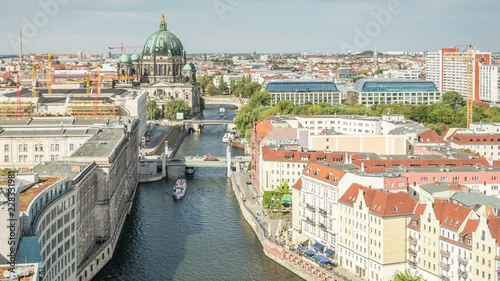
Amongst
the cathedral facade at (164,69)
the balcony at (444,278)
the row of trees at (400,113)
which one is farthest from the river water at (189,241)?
the cathedral facade at (164,69)

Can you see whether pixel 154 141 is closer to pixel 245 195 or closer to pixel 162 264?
pixel 245 195

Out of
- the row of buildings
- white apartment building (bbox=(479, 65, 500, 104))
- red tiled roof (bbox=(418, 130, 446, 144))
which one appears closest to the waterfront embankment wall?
the row of buildings

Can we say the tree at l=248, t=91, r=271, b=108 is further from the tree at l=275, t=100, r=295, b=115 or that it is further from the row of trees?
the tree at l=275, t=100, r=295, b=115

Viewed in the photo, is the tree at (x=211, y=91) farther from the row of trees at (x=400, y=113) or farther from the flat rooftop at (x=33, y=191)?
the flat rooftop at (x=33, y=191)

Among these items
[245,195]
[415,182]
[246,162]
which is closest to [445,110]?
[246,162]

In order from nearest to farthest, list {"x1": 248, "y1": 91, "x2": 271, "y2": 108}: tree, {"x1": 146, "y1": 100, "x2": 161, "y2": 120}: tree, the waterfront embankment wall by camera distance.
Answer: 1. the waterfront embankment wall
2. {"x1": 248, "y1": 91, "x2": 271, "y2": 108}: tree
3. {"x1": 146, "y1": 100, "x2": 161, "y2": 120}: tree
